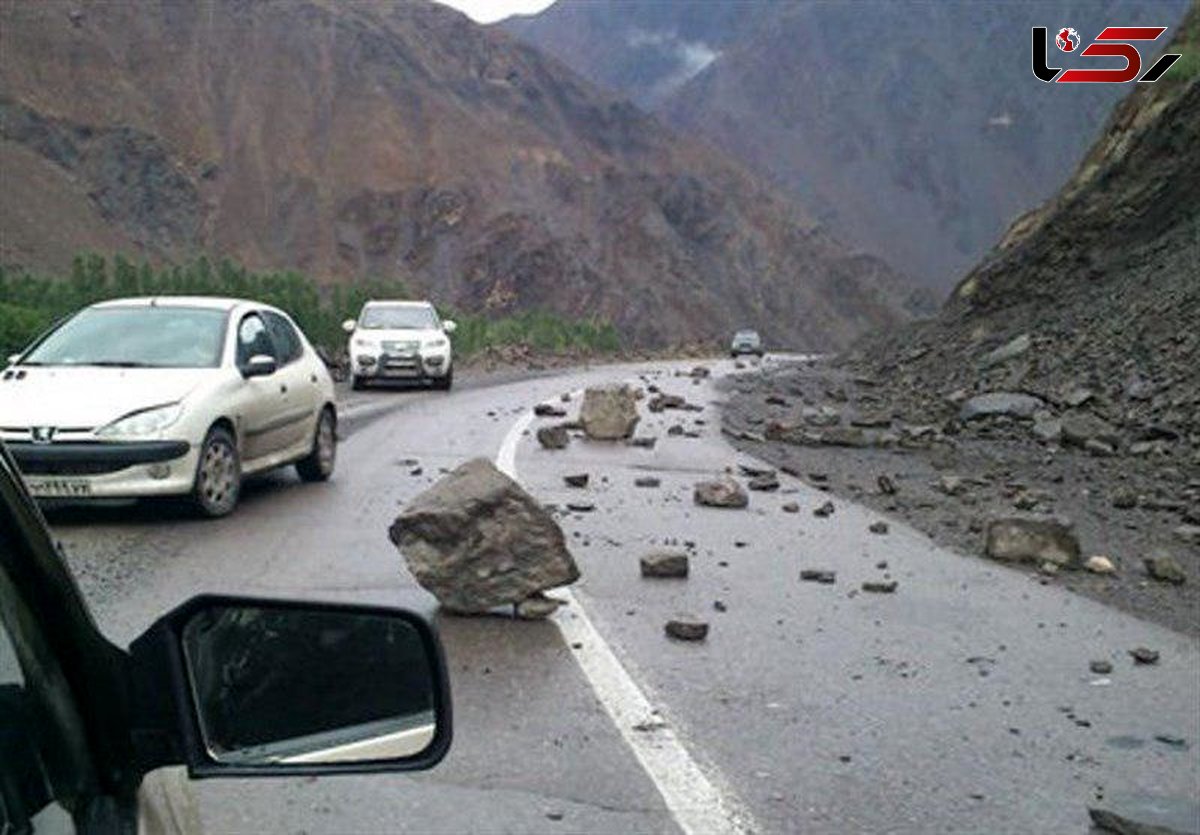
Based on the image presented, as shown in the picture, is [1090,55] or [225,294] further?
[1090,55]

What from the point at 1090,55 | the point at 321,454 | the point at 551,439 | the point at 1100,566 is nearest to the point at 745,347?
the point at 551,439

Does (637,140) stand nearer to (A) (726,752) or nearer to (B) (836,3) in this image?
(B) (836,3)

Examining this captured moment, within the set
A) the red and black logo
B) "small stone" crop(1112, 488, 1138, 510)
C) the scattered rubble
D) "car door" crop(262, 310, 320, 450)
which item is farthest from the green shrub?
the red and black logo

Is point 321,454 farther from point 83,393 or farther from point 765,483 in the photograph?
point 765,483

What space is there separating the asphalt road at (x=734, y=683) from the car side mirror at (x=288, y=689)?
2267 millimetres

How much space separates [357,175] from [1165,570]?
85493 millimetres

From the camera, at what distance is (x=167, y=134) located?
3425 inches

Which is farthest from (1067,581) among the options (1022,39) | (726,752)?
(1022,39)

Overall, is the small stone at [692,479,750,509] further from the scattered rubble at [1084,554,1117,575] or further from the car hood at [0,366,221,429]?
the car hood at [0,366,221,429]

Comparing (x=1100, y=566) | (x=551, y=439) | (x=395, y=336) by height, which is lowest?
(x=395, y=336)

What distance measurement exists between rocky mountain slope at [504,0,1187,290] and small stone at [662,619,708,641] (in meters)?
133

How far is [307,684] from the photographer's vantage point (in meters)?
1.96

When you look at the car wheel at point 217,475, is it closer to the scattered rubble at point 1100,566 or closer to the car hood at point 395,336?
the scattered rubble at point 1100,566

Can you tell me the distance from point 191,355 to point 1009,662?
22.5 feet
